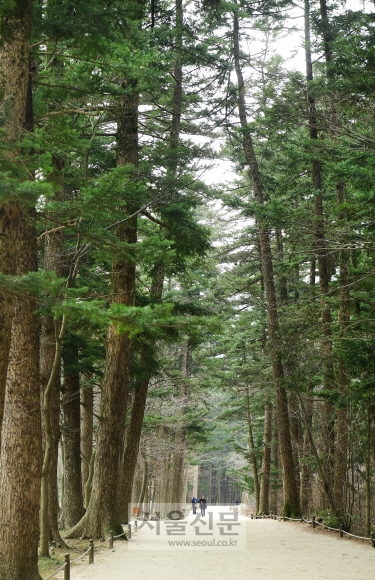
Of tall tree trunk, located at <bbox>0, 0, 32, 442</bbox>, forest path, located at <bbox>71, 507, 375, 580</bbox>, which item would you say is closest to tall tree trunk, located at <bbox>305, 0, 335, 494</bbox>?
forest path, located at <bbox>71, 507, 375, 580</bbox>

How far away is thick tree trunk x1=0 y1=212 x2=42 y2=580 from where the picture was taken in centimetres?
773

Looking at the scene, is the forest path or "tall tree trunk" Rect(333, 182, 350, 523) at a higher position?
"tall tree trunk" Rect(333, 182, 350, 523)

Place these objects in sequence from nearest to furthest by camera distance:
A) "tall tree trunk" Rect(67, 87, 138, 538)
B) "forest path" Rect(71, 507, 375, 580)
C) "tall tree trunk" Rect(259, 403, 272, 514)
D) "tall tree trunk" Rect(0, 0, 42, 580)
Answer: "tall tree trunk" Rect(0, 0, 42, 580)
"forest path" Rect(71, 507, 375, 580)
"tall tree trunk" Rect(67, 87, 138, 538)
"tall tree trunk" Rect(259, 403, 272, 514)

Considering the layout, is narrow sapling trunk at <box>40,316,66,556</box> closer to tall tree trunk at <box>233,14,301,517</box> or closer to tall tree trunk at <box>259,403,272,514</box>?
tall tree trunk at <box>233,14,301,517</box>

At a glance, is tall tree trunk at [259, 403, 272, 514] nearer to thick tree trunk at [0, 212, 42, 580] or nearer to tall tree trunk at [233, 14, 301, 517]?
tall tree trunk at [233, 14, 301, 517]

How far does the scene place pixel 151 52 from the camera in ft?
31.8

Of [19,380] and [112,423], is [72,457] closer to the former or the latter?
[112,423]

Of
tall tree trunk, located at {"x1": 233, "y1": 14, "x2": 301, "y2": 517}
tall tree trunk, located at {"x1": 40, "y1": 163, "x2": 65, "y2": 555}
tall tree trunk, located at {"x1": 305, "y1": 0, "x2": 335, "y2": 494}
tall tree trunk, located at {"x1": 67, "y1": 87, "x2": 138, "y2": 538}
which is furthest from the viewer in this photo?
tall tree trunk, located at {"x1": 233, "y1": 14, "x2": 301, "y2": 517}

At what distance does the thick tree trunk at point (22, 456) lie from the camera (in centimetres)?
773

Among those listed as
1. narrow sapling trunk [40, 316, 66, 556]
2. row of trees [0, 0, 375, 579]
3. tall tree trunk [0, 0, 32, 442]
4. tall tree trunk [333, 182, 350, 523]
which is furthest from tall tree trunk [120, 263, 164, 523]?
tall tree trunk [0, 0, 32, 442]

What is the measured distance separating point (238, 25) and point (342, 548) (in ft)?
58.8

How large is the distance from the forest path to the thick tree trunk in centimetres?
150

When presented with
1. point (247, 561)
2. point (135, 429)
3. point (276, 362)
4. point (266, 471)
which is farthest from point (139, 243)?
point (266, 471)

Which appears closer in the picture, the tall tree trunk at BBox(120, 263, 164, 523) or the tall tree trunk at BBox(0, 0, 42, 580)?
the tall tree trunk at BBox(0, 0, 42, 580)
